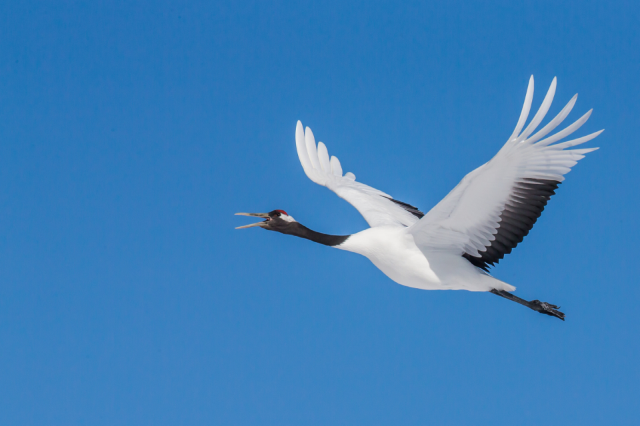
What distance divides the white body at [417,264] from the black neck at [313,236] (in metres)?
0.32

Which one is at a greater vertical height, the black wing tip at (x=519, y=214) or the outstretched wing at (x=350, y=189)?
the outstretched wing at (x=350, y=189)

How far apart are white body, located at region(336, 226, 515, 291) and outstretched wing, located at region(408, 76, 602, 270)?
137mm

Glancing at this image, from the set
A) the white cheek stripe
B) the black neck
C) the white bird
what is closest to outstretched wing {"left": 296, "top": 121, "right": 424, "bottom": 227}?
the white bird

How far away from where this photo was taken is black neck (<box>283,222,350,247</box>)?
25.6 feet

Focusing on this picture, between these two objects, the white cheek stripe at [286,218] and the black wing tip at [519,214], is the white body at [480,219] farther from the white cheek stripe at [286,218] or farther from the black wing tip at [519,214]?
the white cheek stripe at [286,218]

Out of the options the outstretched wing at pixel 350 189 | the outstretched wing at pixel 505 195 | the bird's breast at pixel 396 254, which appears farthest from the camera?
the outstretched wing at pixel 350 189

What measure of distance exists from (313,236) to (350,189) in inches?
70.3

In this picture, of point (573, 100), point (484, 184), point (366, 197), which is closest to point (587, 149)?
point (573, 100)

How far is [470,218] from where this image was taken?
6.61 meters

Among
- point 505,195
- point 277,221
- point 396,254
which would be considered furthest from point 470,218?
point 277,221

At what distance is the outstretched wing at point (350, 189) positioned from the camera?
889 centimetres

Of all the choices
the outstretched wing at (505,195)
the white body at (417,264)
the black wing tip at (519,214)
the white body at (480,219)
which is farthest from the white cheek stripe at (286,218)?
the black wing tip at (519,214)

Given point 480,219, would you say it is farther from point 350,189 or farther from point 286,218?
point 350,189

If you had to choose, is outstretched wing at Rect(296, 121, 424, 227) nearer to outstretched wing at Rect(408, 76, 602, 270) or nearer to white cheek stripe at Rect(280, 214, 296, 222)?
white cheek stripe at Rect(280, 214, 296, 222)
